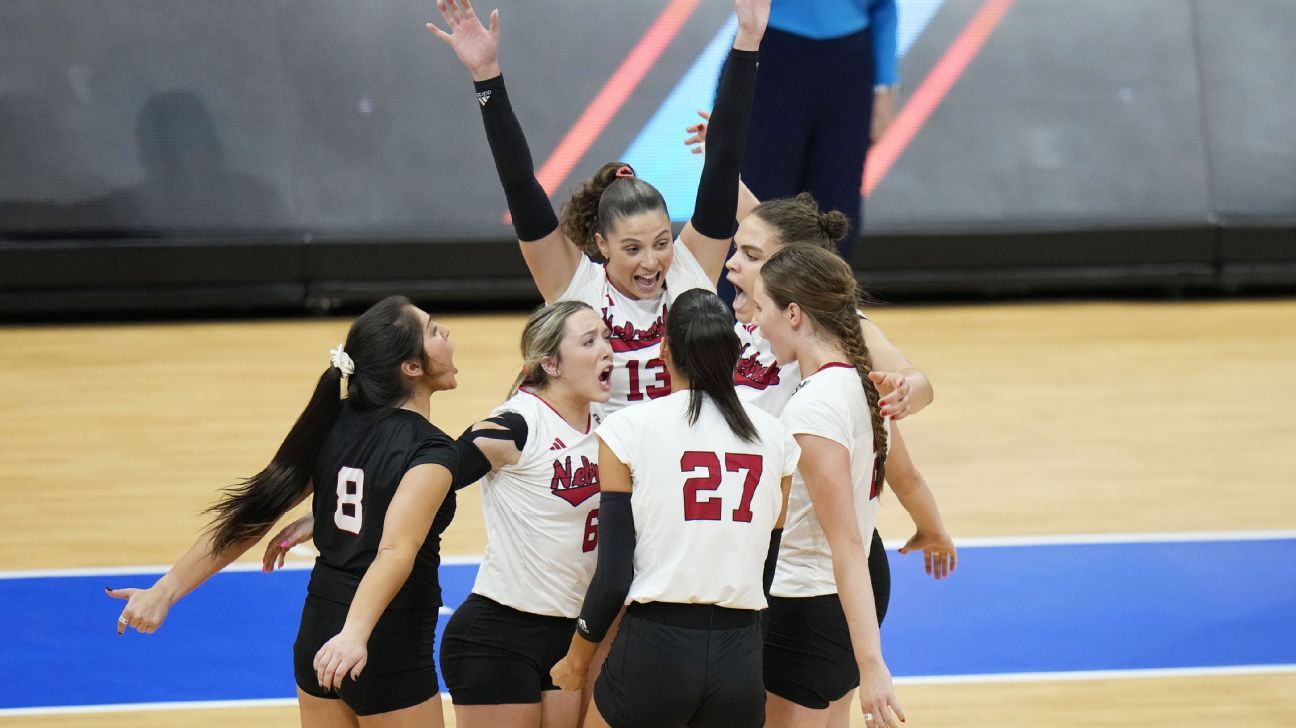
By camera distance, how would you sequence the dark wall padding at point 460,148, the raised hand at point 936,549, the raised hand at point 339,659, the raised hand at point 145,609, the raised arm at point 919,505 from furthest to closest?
the dark wall padding at point 460,148, the raised hand at point 936,549, the raised arm at point 919,505, the raised hand at point 145,609, the raised hand at point 339,659

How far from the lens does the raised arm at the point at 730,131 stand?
3752mm

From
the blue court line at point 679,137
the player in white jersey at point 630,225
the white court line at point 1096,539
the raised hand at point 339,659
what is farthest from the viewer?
the blue court line at point 679,137

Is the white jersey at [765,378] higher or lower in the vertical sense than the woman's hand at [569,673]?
higher

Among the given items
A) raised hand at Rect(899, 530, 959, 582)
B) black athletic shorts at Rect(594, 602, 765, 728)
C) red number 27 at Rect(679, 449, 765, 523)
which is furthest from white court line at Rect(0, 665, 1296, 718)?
red number 27 at Rect(679, 449, 765, 523)

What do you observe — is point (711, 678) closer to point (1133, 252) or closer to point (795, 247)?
point (795, 247)

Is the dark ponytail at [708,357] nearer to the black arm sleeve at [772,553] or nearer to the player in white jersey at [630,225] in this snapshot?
the black arm sleeve at [772,553]

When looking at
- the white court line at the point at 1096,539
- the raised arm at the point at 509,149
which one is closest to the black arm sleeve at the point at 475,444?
the raised arm at the point at 509,149

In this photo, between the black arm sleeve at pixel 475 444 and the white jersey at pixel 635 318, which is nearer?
the black arm sleeve at pixel 475 444

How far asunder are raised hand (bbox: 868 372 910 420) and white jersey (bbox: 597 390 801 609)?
35cm

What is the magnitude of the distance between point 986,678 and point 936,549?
998 mm

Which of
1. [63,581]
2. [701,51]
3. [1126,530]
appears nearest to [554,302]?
[63,581]

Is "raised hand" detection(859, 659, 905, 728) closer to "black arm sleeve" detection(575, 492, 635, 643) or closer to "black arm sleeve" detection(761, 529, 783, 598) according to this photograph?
"black arm sleeve" detection(761, 529, 783, 598)

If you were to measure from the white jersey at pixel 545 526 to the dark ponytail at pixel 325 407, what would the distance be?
1.01ft

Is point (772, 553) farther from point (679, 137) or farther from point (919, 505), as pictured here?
point (679, 137)
